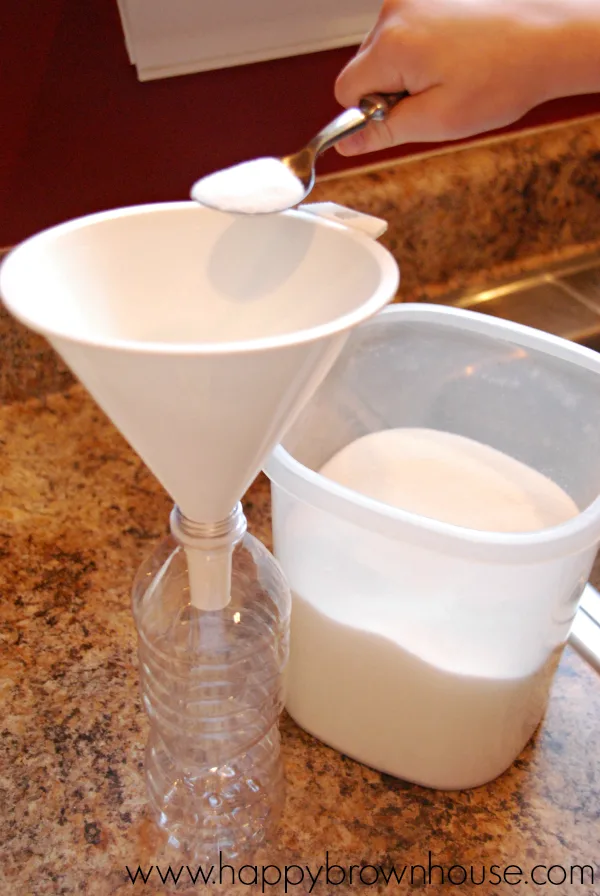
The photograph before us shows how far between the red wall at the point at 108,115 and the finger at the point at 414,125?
255 mm

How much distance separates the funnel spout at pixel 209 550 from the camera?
434mm

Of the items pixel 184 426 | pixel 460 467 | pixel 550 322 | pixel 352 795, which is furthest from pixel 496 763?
pixel 550 322

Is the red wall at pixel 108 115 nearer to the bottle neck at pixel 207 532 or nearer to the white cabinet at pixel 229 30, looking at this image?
the white cabinet at pixel 229 30

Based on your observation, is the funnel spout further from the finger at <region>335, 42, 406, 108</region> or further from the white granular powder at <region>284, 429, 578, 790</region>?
the finger at <region>335, 42, 406, 108</region>

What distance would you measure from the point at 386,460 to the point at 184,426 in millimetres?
314

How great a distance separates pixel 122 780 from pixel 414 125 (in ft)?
1.56

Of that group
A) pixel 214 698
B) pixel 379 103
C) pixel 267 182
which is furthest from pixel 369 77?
pixel 214 698

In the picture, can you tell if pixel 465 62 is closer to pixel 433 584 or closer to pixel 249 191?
pixel 249 191

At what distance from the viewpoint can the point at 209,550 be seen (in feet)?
1.45

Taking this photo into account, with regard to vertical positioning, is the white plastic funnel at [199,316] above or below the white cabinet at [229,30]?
below

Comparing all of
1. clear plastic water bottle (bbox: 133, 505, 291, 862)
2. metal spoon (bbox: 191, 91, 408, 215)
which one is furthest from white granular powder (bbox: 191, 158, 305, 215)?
clear plastic water bottle (bbox: 133, 505, 291, 862)

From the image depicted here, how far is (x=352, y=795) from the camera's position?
54 cm

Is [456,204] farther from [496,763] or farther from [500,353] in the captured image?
[496,763]

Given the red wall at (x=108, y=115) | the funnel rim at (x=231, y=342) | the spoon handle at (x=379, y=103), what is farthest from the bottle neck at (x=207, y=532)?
the red wall at (x=108, y=115)
